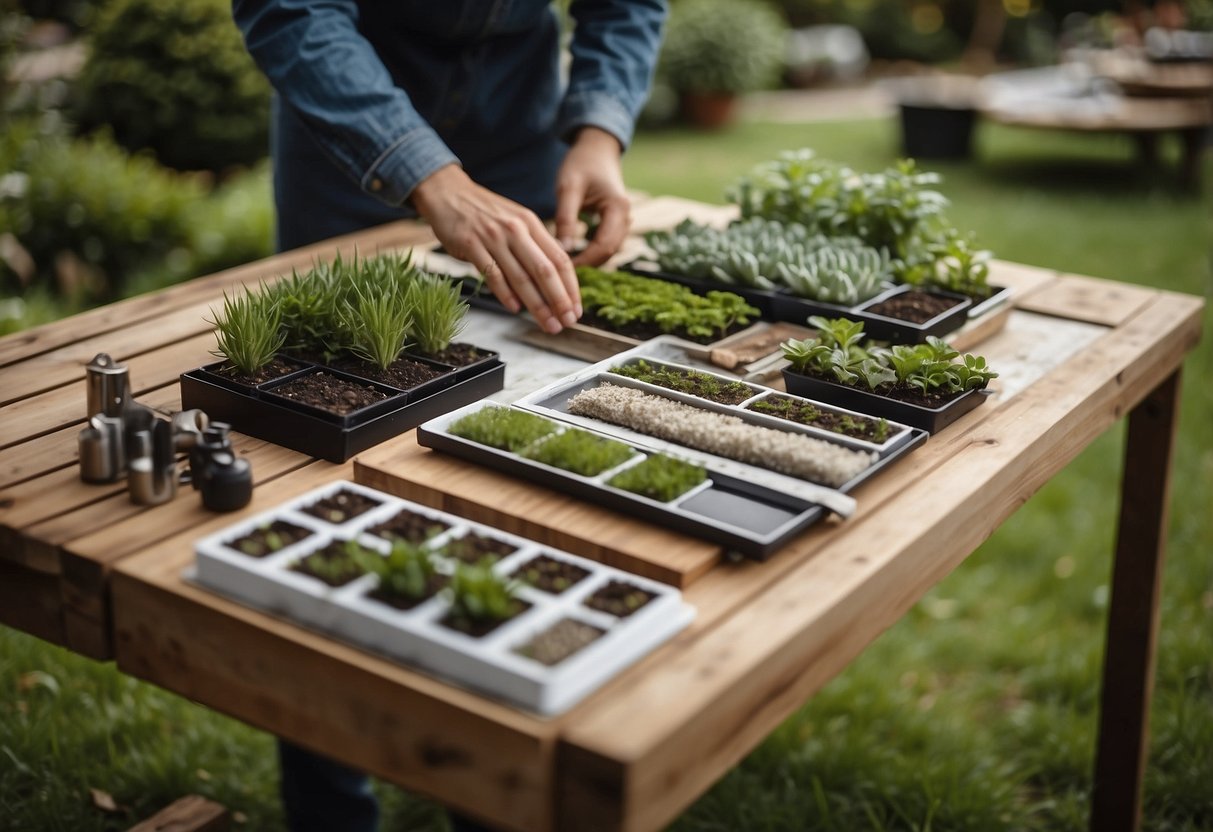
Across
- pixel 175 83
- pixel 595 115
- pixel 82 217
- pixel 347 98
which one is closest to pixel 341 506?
pixel 347 98

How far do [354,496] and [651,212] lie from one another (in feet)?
5.42

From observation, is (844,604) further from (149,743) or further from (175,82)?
(175,82)

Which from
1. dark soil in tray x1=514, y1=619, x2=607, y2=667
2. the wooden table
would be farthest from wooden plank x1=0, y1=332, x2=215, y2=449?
dark soil in tray x1=514, y1=619, x2=607, y2=667

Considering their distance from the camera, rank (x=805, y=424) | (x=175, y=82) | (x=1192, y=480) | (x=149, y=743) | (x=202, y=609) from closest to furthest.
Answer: (x=202, y=609), (x=805, y=424), (x=149, y=743), (x=1192, y=480), (x=175, y=82)

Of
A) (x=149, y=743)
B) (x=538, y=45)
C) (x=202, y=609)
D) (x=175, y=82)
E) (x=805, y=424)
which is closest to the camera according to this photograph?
(x=202, y=609)

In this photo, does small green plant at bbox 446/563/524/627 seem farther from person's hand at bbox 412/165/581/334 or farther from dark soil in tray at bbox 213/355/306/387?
person's hand at bbox 412/165/581/334

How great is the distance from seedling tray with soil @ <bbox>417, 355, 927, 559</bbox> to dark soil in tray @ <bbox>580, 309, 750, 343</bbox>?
0.34 metres

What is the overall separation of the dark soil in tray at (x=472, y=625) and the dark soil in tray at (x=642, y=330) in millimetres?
917

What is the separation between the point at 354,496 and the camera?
1467 millimetres

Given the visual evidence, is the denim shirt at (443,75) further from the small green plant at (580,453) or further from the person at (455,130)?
the small green plant at (580,453)

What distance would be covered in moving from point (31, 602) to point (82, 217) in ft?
13.7

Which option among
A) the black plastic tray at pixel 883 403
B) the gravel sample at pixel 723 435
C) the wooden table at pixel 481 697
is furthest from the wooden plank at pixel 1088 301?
the gravel sample at pixel 723 435

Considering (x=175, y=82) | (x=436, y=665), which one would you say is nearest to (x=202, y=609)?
(x=436, y=665)

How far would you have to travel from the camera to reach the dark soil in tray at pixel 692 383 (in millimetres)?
1775
